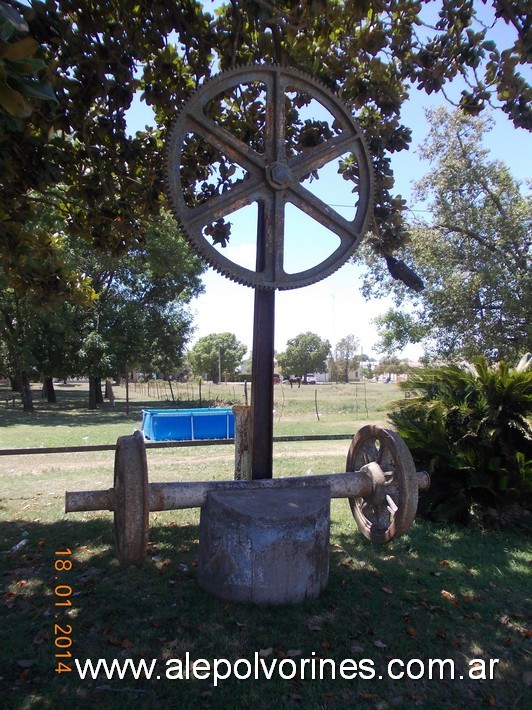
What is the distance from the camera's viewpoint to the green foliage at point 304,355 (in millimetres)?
95625

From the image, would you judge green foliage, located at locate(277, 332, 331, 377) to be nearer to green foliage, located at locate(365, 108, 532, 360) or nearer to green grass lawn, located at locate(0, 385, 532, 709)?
green foliage, located at locate(365, 108, 532, 360)

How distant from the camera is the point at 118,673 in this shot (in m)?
3.46

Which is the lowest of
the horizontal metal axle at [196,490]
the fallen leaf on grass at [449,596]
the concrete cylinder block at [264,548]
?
the fallen leaf on grass at [449,596]

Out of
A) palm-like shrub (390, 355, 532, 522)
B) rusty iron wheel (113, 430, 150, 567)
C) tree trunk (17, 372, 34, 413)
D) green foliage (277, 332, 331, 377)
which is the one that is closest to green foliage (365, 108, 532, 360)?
palm-like shrub (390, 355, 532, 522)

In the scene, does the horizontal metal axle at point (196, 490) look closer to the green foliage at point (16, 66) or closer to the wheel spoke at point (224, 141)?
the wheel spoke at point (224, 141)

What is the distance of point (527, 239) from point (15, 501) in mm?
16815

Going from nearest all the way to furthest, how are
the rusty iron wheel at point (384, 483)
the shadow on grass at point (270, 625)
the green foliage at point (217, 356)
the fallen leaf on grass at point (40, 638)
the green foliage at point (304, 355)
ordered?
1. the shadow on grass at point (270, 625)
2. the fallen leaf on grass at point (40, 638)
3. the rusty iron wheel at point (384, 483)
4. the green foliage at point (217, 356)
5. the green foliage at point (304, 355)

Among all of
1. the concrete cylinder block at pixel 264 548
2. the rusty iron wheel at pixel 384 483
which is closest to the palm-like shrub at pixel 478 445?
the rusty iron wheel at pixel 384 483

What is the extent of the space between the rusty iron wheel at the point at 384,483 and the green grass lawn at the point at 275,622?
0.49 meters

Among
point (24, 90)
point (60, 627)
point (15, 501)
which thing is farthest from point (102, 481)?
point (24, 90)

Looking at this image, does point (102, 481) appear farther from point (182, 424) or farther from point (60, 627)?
point (182, 424)

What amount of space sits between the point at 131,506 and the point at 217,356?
8674 centimetres

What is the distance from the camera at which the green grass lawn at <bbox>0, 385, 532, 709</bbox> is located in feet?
10.8

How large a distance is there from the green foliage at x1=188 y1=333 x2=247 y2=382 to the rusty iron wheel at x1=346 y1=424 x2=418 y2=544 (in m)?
82.0
